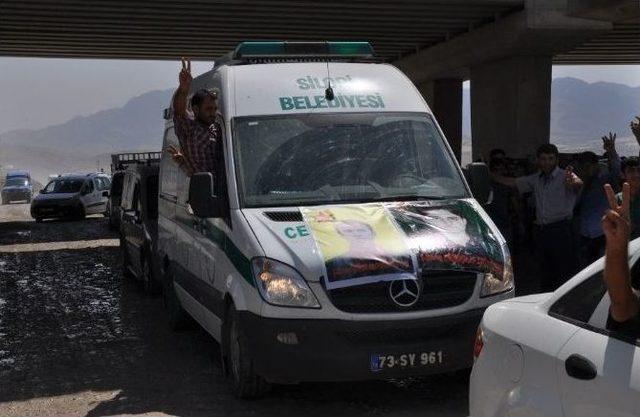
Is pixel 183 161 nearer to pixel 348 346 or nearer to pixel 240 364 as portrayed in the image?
pixel 240 364

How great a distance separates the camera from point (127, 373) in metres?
7.11

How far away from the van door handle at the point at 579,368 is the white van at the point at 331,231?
225 centimetres

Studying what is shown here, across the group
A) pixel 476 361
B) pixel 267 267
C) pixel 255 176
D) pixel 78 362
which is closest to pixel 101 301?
pixel 78 362

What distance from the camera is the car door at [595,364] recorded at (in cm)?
292

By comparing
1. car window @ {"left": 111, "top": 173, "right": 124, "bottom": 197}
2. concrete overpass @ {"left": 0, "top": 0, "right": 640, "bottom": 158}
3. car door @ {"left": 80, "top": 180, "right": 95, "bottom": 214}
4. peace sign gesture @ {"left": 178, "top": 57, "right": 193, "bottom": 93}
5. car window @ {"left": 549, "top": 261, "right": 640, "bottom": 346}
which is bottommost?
car door @ {"left": 80, "top": 180, "right": 95, "bottom": 214}

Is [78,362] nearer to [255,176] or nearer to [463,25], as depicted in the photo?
[255,176]

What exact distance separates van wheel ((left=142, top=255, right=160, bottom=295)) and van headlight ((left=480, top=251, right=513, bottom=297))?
6.18m

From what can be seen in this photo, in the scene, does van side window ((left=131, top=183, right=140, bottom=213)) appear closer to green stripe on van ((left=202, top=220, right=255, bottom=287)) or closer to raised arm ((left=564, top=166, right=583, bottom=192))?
green stripe on van ((left=202, top=220, right=255, bottom=287))

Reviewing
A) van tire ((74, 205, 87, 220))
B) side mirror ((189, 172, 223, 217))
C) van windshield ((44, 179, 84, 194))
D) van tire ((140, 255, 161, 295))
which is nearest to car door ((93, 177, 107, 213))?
van windshield ((44, 179, 84, 194))

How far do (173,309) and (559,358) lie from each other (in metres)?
6.03

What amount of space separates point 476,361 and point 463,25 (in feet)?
67.9

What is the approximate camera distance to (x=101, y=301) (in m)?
11.0

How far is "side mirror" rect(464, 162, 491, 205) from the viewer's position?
21.7ft

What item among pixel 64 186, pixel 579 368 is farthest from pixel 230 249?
pixel 64 186
